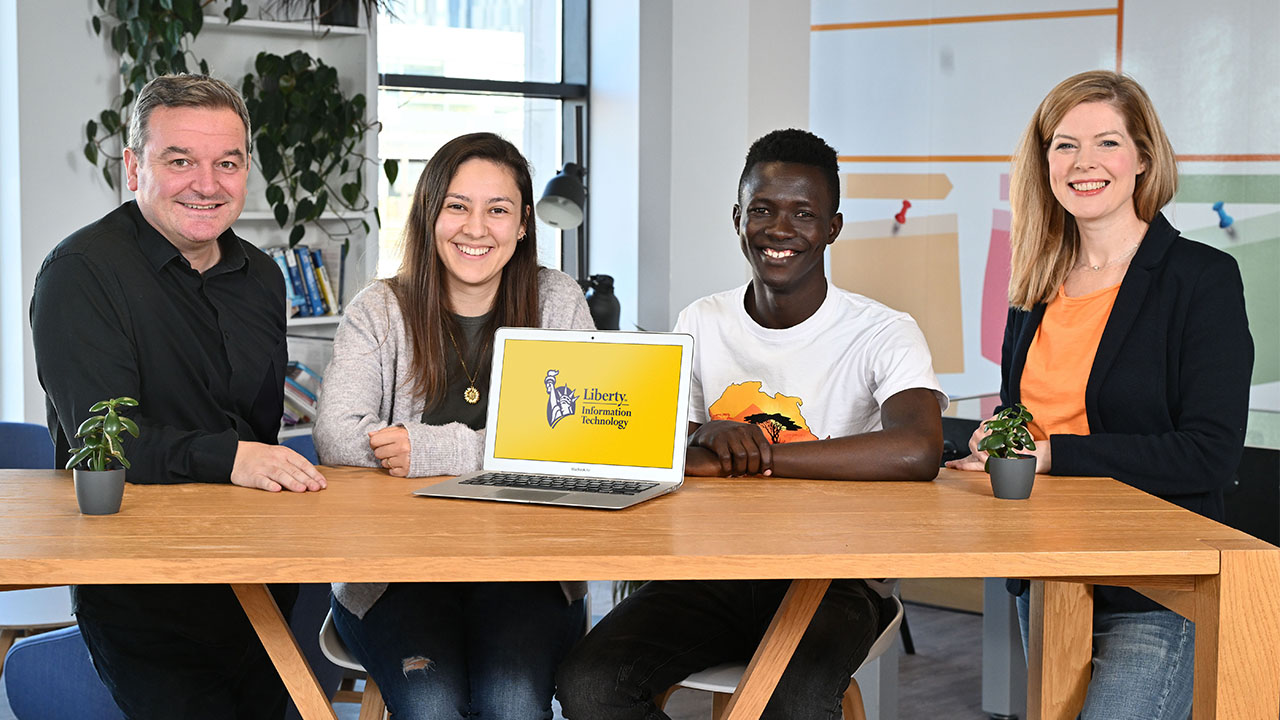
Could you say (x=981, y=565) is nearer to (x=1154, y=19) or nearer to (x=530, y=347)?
(x=530, y=347)

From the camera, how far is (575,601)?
7.04 ft

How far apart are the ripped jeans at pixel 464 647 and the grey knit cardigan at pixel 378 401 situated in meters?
0.05

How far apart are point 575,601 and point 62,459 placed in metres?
0.92

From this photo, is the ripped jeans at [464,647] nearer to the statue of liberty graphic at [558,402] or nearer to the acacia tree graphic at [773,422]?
the statue of liberty graphic at [558,402]

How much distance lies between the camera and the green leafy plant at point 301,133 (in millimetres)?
4262

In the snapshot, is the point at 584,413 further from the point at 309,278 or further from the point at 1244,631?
the point at 309,278

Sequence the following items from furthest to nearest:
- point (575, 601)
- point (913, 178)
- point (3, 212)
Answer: point (913, 178) → point (3, 212) → point (575, 601)

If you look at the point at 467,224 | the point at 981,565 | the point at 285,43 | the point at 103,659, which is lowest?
the point at 103,659

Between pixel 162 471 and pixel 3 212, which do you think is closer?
pixel 162 471

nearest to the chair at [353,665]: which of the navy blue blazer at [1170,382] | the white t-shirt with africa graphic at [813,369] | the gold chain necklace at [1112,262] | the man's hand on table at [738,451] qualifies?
the man's hand on table at [738,451]

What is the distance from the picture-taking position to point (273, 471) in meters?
1.95

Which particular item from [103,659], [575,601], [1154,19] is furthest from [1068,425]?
[1154,19]

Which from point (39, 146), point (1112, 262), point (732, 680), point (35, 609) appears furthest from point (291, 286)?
point (1112, 262)

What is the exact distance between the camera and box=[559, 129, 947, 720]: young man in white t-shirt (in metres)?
2.01
